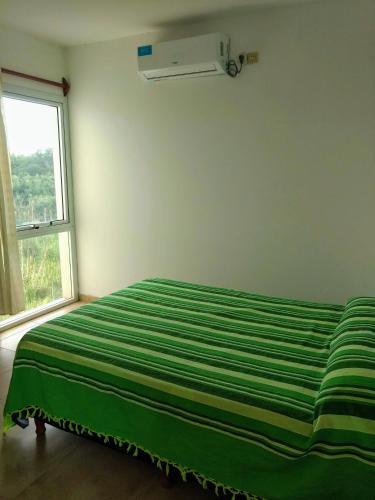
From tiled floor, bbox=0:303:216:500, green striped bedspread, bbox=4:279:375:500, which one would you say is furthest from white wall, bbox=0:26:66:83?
tiled floor, bbox=0:303:216:500

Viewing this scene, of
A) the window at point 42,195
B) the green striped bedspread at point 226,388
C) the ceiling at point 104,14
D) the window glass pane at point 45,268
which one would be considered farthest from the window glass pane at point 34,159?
the green striped bedspread at point 226,388

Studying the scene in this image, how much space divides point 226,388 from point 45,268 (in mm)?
2868

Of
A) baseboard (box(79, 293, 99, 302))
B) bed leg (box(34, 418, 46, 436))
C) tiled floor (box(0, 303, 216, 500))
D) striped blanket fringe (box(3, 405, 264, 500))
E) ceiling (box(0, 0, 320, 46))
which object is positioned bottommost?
tiled floor (box(0, 303, 216, 500))

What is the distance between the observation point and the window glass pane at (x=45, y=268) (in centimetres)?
372

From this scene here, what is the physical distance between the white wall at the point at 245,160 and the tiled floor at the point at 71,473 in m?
1.78

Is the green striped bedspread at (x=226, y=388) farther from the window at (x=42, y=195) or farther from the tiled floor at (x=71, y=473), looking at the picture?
the window at (x=42, y=195)

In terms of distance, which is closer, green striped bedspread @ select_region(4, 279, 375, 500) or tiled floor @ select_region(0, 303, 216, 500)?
green striped bedspread @ select_region(4, 279, 375, 500)

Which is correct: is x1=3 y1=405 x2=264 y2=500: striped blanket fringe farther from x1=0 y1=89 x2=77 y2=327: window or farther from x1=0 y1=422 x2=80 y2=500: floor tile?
x1=0 y1=89 x2=77 y2=327: window

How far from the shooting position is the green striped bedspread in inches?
52.7

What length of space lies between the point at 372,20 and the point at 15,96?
279cm

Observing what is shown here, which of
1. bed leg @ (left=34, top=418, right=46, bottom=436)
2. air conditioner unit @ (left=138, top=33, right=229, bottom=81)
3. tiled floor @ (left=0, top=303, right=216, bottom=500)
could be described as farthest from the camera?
air conditioner unit @ (left=138, top=33, right=229, bottom=81)

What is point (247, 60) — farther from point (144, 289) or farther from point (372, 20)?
point (144, 289)

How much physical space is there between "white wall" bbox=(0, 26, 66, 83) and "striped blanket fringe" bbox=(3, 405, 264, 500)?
262cm

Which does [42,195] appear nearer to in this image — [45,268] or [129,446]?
[45,268]
